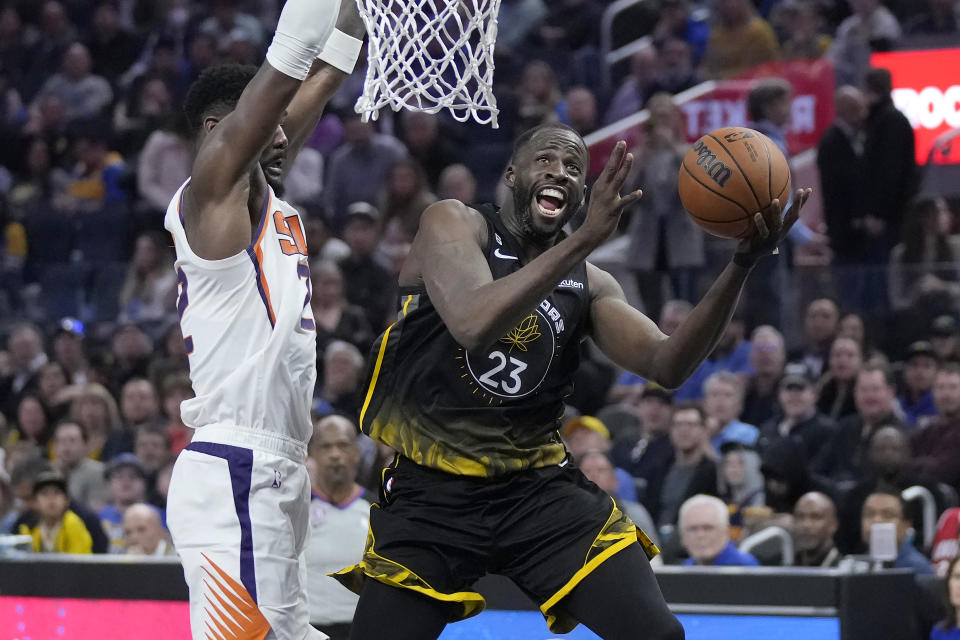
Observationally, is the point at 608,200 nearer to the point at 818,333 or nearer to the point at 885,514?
the point at 885,514

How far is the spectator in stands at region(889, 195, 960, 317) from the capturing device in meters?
9.44

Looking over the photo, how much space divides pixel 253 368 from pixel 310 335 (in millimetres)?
211

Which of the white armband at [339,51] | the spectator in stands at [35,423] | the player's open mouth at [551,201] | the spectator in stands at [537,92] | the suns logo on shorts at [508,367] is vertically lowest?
the spectator in stands at [35,423]

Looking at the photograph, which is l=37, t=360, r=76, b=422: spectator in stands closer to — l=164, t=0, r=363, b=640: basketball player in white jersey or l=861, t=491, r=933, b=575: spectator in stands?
l=861, t=491, r=933, b=575: spectator in stands

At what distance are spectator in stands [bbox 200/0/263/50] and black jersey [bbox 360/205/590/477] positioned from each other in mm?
11244

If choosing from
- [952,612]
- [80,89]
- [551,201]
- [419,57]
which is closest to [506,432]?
[551,201]

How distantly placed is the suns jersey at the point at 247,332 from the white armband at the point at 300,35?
1.55 feet

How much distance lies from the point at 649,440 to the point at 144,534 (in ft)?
9.89

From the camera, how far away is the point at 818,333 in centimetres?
973

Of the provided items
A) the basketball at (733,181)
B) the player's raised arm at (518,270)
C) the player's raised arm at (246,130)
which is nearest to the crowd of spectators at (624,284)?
the player's raised arm at (518,270)

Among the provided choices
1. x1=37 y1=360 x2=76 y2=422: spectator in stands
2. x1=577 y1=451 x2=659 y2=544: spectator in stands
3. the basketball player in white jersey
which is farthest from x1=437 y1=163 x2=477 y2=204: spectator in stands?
the basketball player in white jersey

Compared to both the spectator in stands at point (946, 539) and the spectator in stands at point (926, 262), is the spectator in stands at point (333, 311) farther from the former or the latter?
the spectator in stands at point (946, 539)

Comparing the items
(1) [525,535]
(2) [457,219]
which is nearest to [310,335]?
(2) [457,219]

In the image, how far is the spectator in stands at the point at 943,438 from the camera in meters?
8.33
